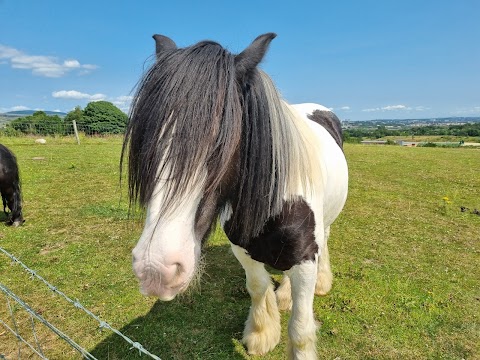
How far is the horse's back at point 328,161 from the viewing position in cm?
289

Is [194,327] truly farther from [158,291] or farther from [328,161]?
[158,291]

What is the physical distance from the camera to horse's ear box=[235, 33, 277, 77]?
1499 millimetres

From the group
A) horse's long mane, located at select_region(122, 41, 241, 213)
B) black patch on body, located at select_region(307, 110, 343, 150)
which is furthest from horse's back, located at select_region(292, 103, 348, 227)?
horse's long mane, located at select_region(122, 41, 241, 213)

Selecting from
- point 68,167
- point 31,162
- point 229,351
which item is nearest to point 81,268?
point 229,351

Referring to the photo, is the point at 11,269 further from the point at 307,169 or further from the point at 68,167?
the point at 68,167

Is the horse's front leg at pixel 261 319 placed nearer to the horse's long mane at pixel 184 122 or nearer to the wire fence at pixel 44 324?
the wire fence at pixel 44 324

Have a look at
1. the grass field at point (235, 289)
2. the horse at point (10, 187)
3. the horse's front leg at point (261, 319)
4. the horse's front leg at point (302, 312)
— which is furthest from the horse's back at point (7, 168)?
the horse's front leg at point (302, 312)

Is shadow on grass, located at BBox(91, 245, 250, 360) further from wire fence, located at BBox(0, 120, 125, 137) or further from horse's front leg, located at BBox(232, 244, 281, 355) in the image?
wire fence, located at BBox(0, 120, 125, 137)

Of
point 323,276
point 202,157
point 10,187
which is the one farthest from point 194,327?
point 10,187

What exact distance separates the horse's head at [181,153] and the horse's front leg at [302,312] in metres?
1.20

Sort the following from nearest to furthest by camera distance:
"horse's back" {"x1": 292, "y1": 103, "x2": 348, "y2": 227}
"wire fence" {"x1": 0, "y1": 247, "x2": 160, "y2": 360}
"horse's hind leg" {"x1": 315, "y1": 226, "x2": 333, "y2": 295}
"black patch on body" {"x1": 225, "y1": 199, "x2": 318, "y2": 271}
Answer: "wire fence" {"x1": 0, "y1": 247, "x2": 160, "y2": 360}
"black patch on body" {"x1": 225, "y1": 199, "x2": 318, "y2": 271}
"horse's back" {"x1": 292, "y1": 103, "x2": 348, "y2": 227}
"horse's hind leg" {"x1": 315, "y1": 226, "x2": 333, "y2": 295}

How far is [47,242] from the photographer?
5551 millimetres

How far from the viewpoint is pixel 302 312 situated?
2.54 meters

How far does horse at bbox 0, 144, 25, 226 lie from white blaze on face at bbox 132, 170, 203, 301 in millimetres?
6168
